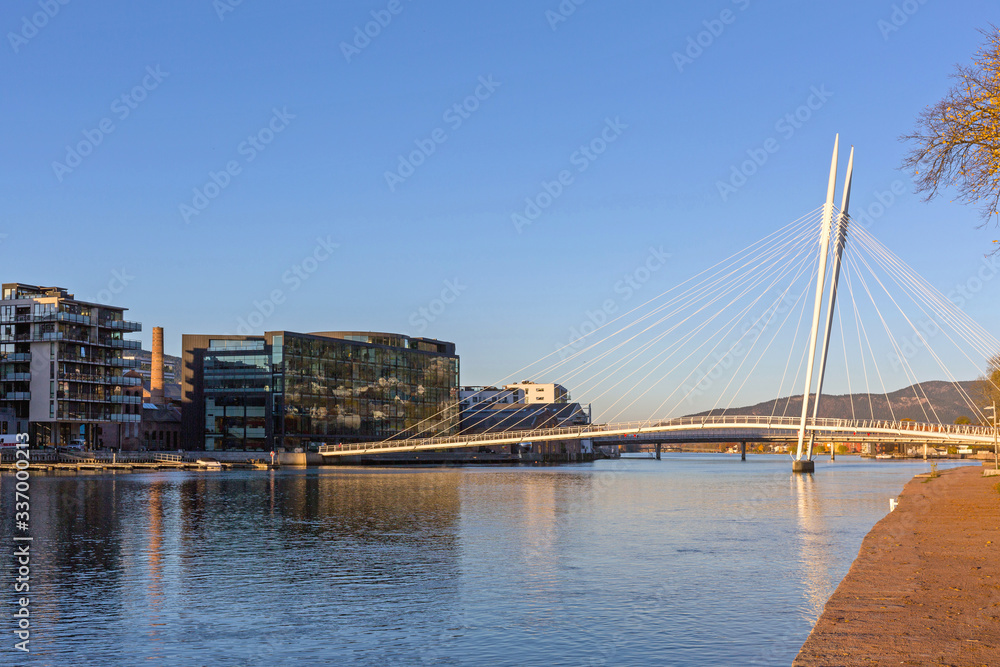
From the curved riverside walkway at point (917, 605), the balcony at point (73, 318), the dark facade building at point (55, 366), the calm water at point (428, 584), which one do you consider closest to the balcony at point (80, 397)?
the dark facade building at point (55, 366)

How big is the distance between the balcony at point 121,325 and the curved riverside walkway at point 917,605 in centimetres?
10517

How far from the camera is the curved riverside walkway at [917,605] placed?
11430 mm

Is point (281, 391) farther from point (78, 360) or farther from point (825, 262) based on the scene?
point (825, 262)

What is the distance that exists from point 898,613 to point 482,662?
19.3ft

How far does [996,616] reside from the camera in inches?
531

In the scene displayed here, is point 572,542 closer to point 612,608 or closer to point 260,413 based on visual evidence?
point 612,608

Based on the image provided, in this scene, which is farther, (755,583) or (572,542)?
(572,542)

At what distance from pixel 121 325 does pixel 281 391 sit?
77.0 ft

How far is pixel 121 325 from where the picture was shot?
116 m

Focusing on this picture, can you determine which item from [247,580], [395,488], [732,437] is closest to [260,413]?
[732,437]

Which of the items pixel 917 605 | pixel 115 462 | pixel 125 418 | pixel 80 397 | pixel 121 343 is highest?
pixel 121 343

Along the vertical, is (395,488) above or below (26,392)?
below

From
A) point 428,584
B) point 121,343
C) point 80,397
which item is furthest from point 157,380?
point 428,584

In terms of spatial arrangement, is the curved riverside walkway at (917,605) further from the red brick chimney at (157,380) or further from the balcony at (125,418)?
the red brick chimney at (157,380)
